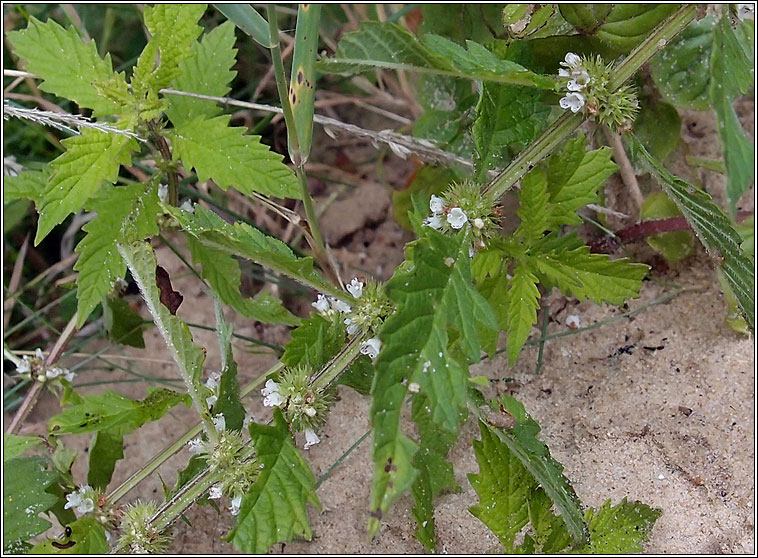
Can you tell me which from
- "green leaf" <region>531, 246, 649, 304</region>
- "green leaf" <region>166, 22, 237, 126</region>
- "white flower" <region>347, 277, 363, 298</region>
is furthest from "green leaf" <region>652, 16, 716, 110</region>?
"green leaf" <region>166, 22, 237, 126</region>

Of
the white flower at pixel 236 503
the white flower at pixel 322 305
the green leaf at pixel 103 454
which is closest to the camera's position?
the white flower at pixel 236 503

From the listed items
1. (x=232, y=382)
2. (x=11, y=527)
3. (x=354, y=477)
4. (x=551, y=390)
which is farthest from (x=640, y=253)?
(x=11, y=527)

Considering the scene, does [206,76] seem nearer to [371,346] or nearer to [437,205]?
[437,205]

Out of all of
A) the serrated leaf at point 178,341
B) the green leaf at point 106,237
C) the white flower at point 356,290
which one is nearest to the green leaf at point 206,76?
the green leaf at point 106,237

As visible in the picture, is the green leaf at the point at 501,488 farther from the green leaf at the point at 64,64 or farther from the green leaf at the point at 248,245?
the green leaf at the point at 64,64

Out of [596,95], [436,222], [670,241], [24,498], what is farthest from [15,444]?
[670,241]
